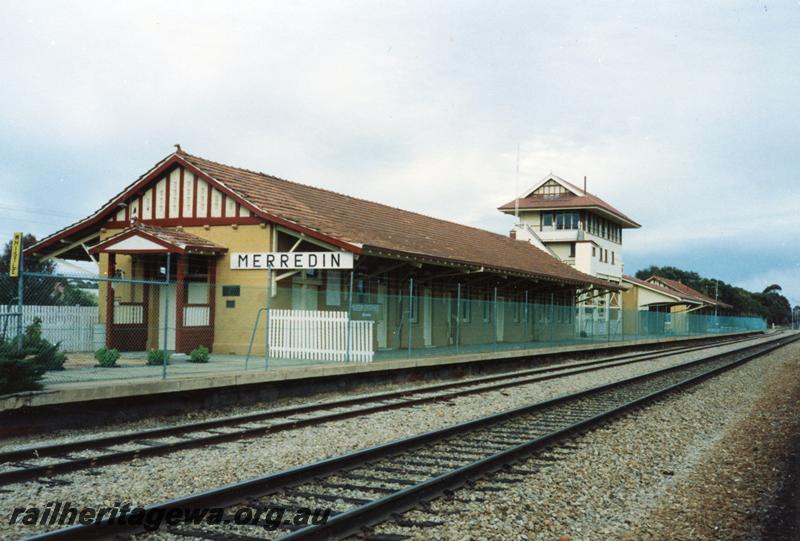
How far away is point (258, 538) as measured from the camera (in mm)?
5285

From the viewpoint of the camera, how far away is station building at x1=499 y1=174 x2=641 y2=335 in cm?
5256

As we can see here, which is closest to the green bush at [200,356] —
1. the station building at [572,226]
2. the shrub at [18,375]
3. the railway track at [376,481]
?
the shrub at [18,375]

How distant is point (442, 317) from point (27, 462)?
60.2 ft

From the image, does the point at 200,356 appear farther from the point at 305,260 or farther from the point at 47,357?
the point at 47,357

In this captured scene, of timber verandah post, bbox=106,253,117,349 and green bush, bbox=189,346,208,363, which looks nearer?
green bush, bbox=189,346,208,363

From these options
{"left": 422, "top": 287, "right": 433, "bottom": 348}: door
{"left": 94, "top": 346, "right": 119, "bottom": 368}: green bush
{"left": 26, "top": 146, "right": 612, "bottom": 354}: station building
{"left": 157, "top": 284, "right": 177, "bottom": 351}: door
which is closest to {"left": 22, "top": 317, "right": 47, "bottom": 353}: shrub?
{"left": 94, "top": 346, "right": 119, "bottom": 368}: green bush

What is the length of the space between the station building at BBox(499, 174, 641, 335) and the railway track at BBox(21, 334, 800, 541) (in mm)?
39222

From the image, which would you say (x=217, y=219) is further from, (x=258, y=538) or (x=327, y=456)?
(x=258, y=538)

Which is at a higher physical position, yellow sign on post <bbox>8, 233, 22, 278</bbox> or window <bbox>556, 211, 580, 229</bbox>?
window <bbox>556, 211, 580, 229</bbox>

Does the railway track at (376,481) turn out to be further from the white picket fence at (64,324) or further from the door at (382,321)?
the door at (382,321)

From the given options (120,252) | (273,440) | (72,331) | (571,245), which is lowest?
(273,440)

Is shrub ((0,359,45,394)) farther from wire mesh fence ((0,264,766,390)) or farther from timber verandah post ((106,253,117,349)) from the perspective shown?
timber verandah post ((106,253,117,349))

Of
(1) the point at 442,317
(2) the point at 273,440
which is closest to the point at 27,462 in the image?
(2) the point at 273,440

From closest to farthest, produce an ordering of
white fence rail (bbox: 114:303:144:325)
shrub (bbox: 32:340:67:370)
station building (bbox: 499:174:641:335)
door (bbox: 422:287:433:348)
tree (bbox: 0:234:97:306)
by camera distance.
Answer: shrub (bbox: 32:340:67:370) < tree (bbox: 0:234:97:306) < white fence rail (bbox: 114:303:144:325) < door (bbox: 422:287:433:348) < station building (bbox: 499:174:641:335)
